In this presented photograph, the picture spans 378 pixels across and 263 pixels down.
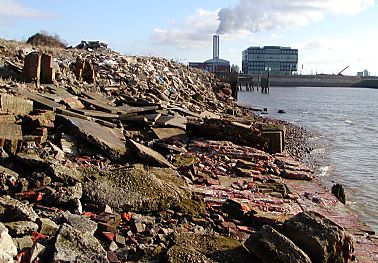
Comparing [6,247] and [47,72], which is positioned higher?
[47,72]

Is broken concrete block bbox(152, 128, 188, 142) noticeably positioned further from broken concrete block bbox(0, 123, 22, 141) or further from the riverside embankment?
the riverside embankment

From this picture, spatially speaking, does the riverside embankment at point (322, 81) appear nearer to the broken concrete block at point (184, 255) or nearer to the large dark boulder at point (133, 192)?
the large dark boulder at point (133, 192)

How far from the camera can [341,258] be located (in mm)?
4387

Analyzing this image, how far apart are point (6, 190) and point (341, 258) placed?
364 centimetres

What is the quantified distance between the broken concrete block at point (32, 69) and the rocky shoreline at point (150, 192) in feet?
0.14

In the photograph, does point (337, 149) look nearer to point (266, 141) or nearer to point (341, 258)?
point (266, 141)

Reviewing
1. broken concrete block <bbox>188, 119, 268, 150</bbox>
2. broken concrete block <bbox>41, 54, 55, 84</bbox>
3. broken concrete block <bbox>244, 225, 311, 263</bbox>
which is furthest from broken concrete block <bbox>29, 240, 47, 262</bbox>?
broken concrete block <bbox>41, 54, 55, 84</bbox>

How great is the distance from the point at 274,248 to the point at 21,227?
2253 millimetres

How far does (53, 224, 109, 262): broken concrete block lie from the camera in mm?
3664

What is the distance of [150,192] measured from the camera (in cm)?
549

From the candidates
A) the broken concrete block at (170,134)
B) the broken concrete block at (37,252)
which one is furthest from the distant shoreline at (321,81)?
the broken concrete block at (37,252)

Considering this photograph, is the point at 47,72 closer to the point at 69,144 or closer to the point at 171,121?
the point at 171,121

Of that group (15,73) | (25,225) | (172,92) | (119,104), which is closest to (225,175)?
(25,225)

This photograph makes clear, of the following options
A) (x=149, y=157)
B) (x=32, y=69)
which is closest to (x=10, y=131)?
(x=149, y=157)
